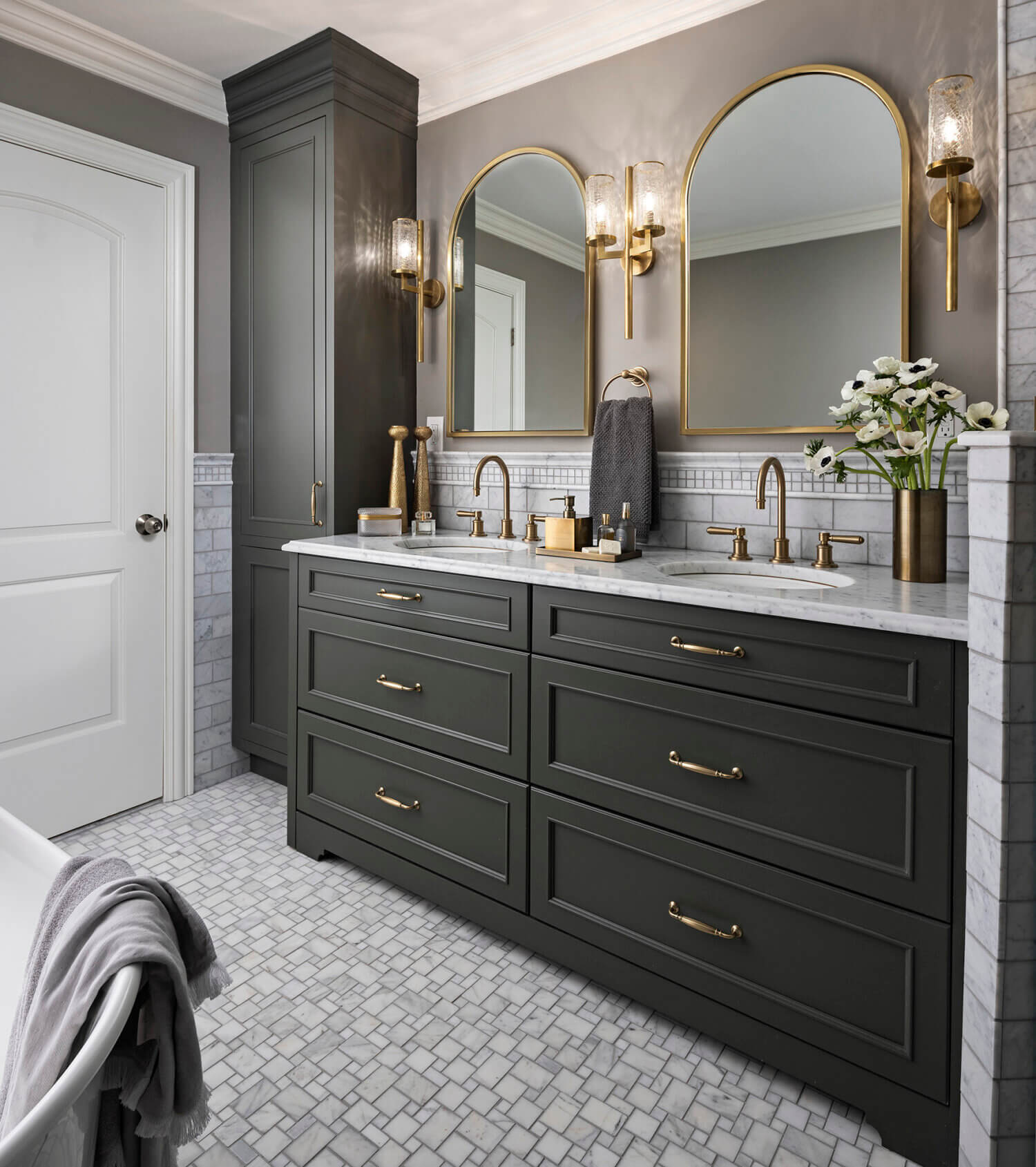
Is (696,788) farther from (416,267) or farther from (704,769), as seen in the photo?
(416,267)

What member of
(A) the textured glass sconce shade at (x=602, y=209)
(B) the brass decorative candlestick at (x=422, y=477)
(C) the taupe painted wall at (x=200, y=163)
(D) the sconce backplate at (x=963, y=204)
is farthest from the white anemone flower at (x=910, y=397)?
(C) the taupe painted wall at (x=200, y=163)

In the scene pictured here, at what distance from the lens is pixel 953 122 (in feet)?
5.77

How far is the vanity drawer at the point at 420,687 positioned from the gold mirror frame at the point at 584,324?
862mm

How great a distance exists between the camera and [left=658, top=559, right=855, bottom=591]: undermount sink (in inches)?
76.3

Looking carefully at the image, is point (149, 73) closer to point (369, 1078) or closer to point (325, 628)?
point (325, 628)

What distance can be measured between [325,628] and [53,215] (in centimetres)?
155

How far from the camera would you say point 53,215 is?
251cm

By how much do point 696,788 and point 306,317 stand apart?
205 cm

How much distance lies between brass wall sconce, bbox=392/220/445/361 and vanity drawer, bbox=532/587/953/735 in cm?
146

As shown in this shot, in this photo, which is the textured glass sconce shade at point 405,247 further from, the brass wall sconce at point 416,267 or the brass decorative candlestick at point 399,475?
the brass decorative candlestick at point 399,475

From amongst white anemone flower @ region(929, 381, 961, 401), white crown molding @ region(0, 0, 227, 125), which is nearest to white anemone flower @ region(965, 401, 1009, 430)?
white anemone flower @ region(929, 381, 961, 401)

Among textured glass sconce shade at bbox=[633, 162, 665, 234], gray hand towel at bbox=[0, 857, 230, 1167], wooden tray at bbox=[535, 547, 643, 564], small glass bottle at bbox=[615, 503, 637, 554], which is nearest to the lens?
gray hand towel at bbox=[0, 857, 230, 1167]

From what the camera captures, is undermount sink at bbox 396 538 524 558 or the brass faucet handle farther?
the brass faucet handle

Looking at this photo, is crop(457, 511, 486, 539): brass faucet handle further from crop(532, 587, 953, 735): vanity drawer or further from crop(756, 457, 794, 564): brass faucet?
crop(756, 457, 794, 564): brass faucet
